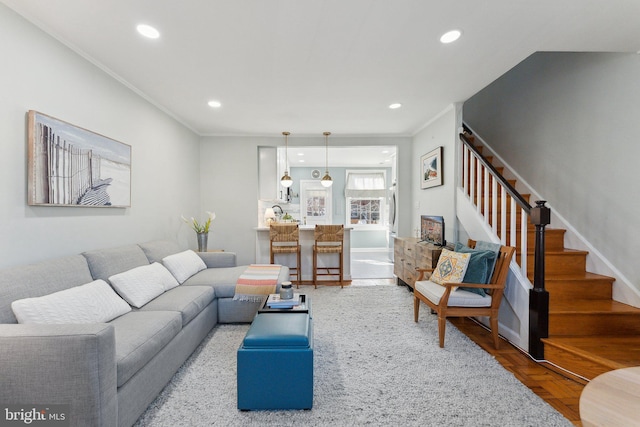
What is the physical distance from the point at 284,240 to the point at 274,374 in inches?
111

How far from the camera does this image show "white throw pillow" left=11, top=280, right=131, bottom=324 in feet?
5.04

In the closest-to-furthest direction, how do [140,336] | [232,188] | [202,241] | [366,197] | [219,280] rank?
[140,336], [219,280], [202,241], [232,188], [366,197]

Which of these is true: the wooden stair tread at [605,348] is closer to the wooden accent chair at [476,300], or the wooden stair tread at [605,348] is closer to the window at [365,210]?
the wooden accent chair at [476,300]

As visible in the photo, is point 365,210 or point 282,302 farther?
point 365,210

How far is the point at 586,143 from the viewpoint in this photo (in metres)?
2.88

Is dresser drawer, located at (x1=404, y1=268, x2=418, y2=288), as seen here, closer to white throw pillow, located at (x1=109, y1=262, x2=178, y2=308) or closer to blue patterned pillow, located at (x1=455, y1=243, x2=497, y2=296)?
blue patterned pillow, located at (x1=455, y1=243, x2=497, y2=296)

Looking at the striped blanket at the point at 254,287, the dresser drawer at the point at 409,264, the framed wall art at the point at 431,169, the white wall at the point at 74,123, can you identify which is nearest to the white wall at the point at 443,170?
the framed wall art at the point at 431,169

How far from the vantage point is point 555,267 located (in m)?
2.83

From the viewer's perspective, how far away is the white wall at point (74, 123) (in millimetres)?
1827

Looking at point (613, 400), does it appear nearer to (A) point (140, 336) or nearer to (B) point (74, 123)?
(A) point (140, 336)

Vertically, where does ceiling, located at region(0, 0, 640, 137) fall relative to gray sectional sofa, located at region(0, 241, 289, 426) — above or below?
above

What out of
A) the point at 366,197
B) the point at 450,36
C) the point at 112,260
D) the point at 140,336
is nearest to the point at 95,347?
the point at 140,336

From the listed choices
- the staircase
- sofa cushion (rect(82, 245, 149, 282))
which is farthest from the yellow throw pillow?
sofa cushion (rect(82, 245, 149, 282))

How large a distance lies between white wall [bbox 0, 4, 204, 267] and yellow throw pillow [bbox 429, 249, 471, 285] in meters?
3.28
